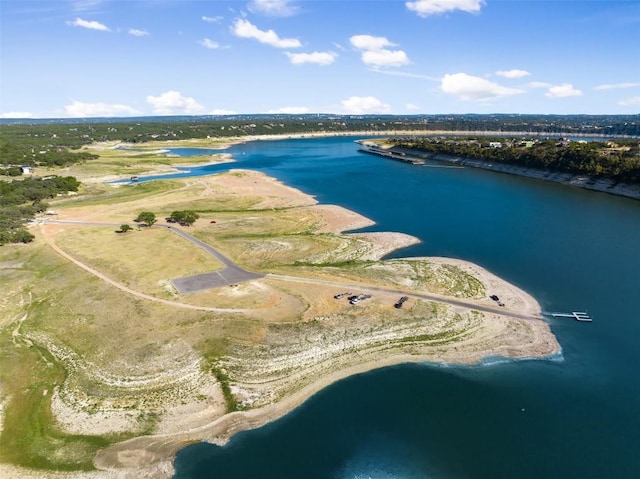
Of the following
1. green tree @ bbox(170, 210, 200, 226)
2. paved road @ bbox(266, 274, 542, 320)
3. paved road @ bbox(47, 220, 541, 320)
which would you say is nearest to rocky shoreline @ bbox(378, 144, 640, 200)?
paved road @ bbox(266, 274, 542, 320)

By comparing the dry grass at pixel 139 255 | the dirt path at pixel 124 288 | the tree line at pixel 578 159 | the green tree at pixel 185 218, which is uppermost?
the tree line at pixel 578 159

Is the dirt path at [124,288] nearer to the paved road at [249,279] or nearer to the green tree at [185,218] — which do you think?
the paved road at [249,279]

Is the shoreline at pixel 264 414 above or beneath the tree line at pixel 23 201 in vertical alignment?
beneath

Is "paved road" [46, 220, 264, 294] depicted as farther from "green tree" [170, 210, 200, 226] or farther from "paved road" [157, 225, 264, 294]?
"green tree" [170, 210, 200, 226]

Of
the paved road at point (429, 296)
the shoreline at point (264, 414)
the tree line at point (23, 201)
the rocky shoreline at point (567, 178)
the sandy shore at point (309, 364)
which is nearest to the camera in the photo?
the shoreline at point (264, 414)

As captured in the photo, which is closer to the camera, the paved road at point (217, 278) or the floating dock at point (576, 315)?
the floating dock at point (576, 315)

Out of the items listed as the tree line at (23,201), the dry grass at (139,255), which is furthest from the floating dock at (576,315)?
the tree line at (23,201)

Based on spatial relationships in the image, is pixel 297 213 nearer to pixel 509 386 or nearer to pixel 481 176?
pixel 509 386

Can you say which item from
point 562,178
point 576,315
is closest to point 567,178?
point 562,178
